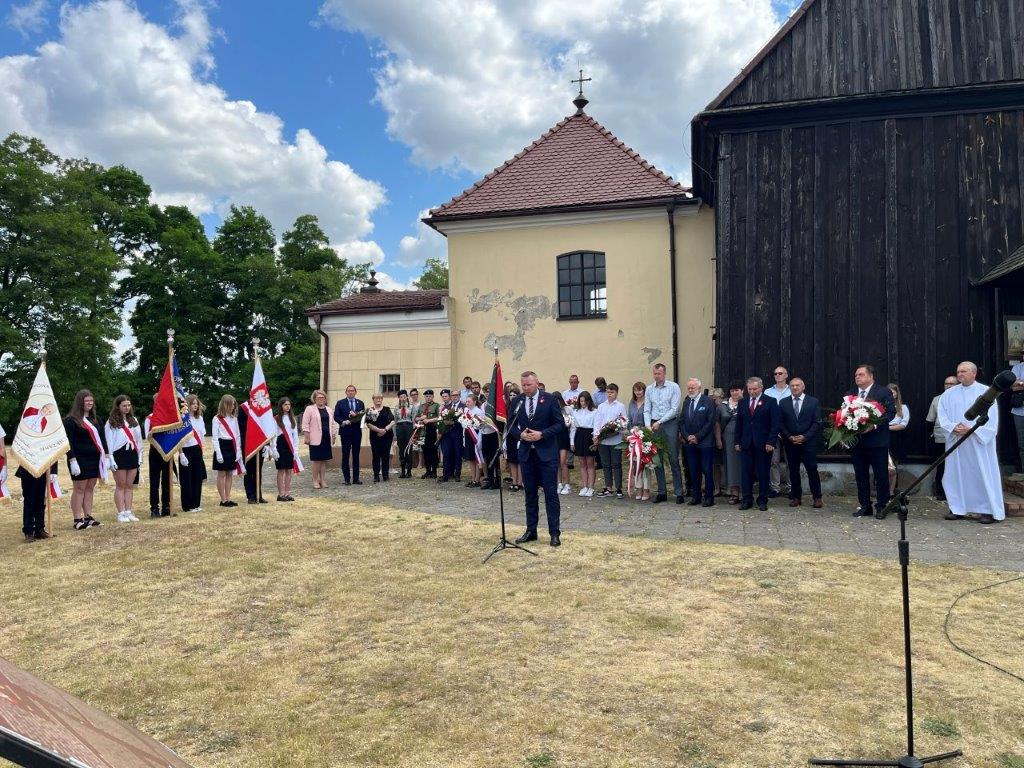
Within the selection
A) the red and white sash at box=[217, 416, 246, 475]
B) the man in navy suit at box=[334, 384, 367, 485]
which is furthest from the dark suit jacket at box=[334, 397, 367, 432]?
the red and white sash at box=[217, 416, 246, 475]

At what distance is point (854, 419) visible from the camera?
10.1m

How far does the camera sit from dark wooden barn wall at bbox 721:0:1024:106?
479 inches

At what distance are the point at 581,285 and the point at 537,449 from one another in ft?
34.4

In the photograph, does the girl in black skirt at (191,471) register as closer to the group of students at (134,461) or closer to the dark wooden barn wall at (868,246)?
the group of students at (134,461)

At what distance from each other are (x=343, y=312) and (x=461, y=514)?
10.5 metres

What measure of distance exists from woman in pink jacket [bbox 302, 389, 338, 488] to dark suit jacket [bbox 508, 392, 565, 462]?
6489 mm

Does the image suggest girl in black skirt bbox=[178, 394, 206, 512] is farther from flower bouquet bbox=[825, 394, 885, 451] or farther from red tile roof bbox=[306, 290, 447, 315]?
flower bouquet bbox=[825, 394, 885, 451]

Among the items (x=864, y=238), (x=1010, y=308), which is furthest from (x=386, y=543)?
(x=1010, y=308)

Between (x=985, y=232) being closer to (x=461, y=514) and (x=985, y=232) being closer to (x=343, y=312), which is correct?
(x=461, y=514)

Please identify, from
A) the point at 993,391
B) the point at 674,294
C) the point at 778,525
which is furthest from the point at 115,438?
the point at 674,294

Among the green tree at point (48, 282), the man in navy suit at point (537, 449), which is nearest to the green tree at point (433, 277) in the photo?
the green tree at point (48, 282)

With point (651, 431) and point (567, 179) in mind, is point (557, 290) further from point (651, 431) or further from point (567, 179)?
point (651, 431)

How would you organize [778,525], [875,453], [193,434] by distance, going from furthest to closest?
[193,434]
[875,453]
[778,525]

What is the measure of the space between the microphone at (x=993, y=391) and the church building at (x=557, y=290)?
46.0 ft
